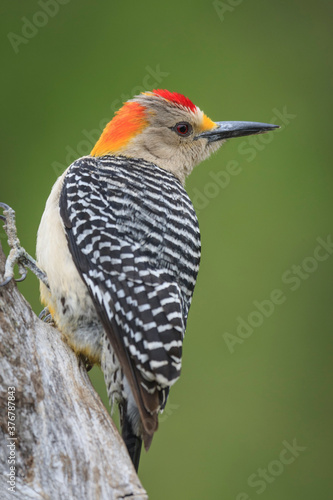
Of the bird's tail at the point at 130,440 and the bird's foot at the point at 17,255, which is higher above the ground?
the bird's foot at the point at 17,255

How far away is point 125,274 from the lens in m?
2.81

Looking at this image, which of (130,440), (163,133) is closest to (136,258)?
(130,440)

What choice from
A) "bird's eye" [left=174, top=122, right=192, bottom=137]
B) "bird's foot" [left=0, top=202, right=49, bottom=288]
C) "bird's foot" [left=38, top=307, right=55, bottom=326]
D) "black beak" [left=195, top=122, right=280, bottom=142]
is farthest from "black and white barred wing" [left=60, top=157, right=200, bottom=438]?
"black beak" [left=195, top=122, right=280, bottom=142]

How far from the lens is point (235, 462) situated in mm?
A: 4695

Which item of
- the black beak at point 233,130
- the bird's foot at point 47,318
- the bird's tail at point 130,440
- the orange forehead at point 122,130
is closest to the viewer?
the bird's tail at point 130,440

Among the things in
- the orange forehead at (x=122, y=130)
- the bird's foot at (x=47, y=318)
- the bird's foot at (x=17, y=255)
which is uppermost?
the orange forehead at (x=122, y=130)

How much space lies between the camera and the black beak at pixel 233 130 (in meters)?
3.94

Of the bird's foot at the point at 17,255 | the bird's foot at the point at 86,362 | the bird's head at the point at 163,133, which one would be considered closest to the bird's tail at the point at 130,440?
the bird's foot at the point at 86,362

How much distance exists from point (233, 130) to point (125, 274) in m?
1.58

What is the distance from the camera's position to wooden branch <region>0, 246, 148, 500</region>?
227cm

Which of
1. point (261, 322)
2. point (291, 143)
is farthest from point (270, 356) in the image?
point (291, 143)

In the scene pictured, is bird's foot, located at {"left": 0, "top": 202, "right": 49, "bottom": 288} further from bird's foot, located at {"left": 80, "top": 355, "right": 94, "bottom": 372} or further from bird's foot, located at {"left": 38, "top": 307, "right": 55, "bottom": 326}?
bird's foot, located at {"left": 80, "top": 355, "right": 94, "bottom": 372}

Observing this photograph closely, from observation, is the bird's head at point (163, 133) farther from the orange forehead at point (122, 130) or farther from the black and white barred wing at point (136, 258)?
the black and white barred wing at point (136, 258)

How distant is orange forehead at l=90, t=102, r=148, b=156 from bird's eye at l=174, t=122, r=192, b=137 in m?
0.21
